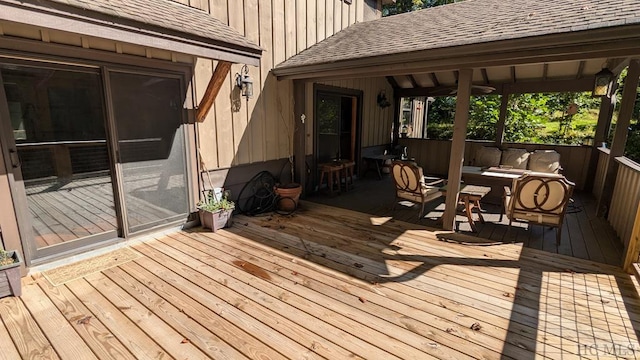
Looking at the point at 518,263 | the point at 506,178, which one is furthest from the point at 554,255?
the point at 506,178

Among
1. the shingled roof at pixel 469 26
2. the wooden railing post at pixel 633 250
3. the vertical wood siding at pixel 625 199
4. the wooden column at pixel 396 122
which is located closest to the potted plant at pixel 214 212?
the shingled roof at pixel 469 26

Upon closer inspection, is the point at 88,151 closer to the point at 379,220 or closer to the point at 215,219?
the point at 215,219

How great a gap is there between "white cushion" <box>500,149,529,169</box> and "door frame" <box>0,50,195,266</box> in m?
6.33

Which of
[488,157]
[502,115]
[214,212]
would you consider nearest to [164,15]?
[214,212]

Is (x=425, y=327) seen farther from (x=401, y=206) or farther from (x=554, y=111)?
(x=554, y=111)

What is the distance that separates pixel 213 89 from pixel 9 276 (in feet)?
8.84

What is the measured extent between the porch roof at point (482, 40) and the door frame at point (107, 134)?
1909mm

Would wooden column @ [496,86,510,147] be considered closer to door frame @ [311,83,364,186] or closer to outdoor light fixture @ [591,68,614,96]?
outdoor light fixture @ [591,68,614,96]

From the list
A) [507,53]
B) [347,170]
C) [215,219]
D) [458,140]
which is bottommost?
[215,219]

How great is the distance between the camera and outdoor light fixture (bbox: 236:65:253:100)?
14.3ft

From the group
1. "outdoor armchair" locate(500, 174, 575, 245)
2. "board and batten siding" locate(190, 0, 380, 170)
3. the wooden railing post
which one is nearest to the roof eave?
"board and batten siding" locate(190, 0, 380, 170)

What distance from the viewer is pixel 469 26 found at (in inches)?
153

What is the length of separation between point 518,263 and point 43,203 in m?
4.99

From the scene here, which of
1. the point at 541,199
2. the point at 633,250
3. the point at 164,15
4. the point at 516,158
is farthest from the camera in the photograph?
the point at 516,158
